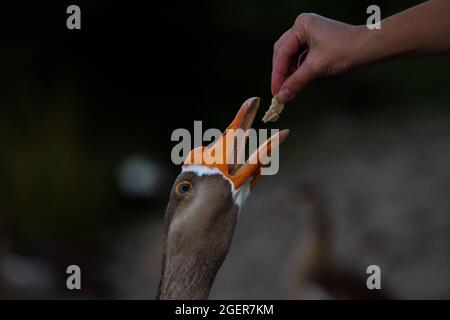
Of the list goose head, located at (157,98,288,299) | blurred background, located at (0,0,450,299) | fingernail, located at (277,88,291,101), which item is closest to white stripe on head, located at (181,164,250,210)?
goose head, located at (157,98,288,299)

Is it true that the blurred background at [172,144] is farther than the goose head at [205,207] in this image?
Yes

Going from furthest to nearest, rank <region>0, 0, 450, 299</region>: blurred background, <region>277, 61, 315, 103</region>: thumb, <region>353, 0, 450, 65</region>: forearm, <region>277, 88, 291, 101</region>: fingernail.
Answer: <region>0, 0, 450, 299</region>: blurred background, <region>277, 88, 291, 101</region>: fingernail, <region>277, 61, 315, 103</region>: thumb, <region>353, 0, 450, 65</region>: forearm

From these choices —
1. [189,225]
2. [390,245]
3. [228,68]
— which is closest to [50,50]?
[228,68]

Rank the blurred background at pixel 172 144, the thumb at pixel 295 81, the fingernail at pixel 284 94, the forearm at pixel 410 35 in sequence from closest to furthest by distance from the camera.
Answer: the forearm at pixel 410 35 → the thumb at pixel 295 81 → the fingernail at pixel 284 94 → the blurred background at pixel 172 144

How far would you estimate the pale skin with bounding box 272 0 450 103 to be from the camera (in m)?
2.54

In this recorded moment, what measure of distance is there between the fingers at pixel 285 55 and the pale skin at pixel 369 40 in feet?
0.15

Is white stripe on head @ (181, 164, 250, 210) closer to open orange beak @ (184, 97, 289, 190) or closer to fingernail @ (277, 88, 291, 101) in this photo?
open orange beak @ (184, 97, 289, 190)

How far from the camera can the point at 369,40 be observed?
258cm

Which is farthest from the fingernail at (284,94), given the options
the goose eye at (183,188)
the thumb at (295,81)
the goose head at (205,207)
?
the goose eye at (183,188)

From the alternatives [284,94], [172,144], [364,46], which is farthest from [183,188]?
[172,144]

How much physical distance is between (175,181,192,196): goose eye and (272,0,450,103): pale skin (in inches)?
20.3

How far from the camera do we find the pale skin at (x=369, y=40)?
2.54 meters

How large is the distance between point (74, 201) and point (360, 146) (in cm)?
315

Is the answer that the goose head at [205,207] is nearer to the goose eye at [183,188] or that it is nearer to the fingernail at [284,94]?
the goose eye at [183,188]
